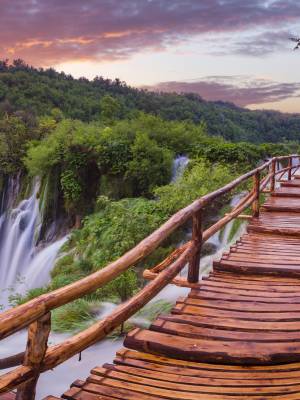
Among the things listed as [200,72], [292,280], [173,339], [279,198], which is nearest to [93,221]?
[279,198]

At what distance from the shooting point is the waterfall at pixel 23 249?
1491 centimetres

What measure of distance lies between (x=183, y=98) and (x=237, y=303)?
4633cm

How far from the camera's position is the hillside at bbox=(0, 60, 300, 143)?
43.7 metres

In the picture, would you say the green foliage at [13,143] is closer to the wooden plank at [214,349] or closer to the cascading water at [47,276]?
the cascading water at [47,276]

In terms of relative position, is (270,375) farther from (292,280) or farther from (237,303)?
(292,280)

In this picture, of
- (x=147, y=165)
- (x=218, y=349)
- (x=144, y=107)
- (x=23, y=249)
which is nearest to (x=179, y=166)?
(x=147, y=165)

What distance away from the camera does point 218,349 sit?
11.1 ft

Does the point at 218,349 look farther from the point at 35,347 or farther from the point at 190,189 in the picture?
the point at 190,189

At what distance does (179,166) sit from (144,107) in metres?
35.2

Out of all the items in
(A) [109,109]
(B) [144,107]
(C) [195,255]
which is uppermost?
(B) [144,107]

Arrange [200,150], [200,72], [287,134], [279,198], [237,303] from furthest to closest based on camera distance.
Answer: [287,134] < [200,72] < [200,150] < [279,198] < [237,303]

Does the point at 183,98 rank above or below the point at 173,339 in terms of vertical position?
above

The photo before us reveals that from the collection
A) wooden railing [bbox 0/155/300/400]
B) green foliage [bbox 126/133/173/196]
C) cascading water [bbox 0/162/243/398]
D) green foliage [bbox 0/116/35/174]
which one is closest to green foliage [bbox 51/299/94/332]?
cascading water [bbox 0/162/243/398]

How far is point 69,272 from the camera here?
12.2m
